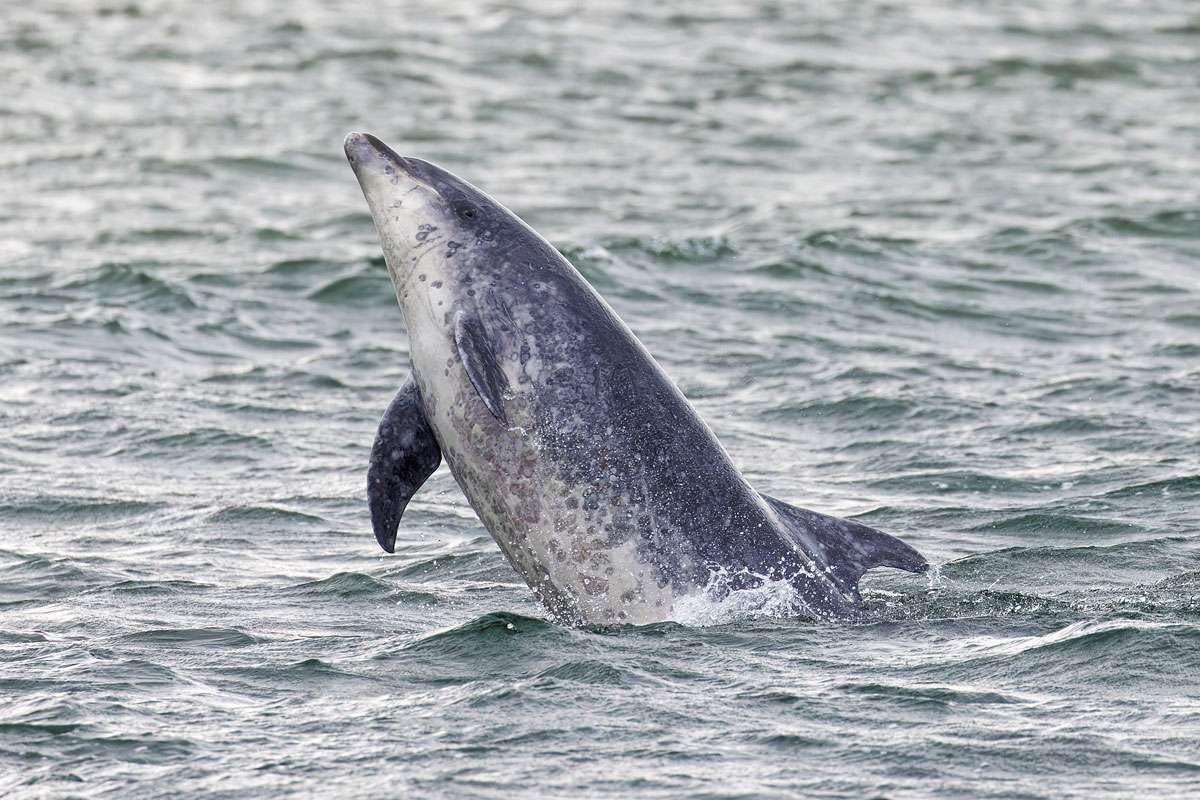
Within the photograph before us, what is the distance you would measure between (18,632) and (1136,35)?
3284 cm

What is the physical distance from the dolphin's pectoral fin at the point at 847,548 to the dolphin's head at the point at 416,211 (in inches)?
83.3

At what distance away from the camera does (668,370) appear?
59.1 feet

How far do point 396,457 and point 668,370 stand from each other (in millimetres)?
7419

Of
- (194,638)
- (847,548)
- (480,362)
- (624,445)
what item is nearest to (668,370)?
(847,548)

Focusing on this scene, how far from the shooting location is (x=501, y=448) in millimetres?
10477

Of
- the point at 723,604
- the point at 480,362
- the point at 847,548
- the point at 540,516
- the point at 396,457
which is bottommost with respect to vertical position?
the point at 723,604

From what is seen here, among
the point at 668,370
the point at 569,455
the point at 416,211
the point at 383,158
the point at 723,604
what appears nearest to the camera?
the point at 723,604

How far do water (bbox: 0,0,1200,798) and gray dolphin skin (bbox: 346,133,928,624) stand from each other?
28 centimetres

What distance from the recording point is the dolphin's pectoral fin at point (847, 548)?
10.7 metres

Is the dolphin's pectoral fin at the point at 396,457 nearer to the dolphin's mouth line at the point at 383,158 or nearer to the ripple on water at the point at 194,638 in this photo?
the ripple on water at the point at 194,638

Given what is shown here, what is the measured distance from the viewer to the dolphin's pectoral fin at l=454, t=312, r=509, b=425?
33.8ft

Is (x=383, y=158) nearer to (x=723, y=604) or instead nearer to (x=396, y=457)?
(x=396, y=457)

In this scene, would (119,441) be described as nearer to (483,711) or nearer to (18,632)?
(18,632)

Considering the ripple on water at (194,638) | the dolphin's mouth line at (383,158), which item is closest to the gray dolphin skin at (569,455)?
the dolphin's mouth line at (383,158)
